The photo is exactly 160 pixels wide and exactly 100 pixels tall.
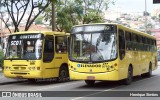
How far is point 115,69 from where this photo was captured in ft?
55.4

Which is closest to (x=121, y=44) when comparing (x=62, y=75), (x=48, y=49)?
(x=48, y=49)

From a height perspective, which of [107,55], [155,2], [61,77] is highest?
[155,2]

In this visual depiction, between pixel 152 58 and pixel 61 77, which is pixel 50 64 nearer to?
pixel 61 77

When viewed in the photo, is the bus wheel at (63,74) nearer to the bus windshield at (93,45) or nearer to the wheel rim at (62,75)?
the wheel rim at (62,75)

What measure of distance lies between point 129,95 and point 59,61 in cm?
620

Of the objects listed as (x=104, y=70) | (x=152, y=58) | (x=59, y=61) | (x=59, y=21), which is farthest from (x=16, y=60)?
(x=59, y=21)

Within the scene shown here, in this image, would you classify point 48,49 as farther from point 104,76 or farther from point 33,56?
point 104,76

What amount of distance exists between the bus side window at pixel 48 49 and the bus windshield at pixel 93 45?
1.90 m

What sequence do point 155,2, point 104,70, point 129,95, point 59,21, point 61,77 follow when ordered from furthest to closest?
point 59,21 → point 61,77 → point 104,70 → point 129,95 → point 155,2

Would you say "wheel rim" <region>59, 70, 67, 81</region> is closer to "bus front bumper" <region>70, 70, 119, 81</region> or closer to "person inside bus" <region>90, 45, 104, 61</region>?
"bus front bumper" <region>70, 70, 119, 81</region>

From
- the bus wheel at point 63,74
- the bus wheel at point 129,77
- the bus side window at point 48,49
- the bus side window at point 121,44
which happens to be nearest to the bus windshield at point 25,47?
the bus side window at point 48,49

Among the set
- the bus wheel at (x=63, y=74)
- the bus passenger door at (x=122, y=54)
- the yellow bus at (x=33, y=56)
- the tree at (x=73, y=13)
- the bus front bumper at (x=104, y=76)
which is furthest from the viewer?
the tree at (x=73, y=13)

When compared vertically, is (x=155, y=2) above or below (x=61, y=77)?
above

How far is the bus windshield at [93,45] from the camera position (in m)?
17.0
